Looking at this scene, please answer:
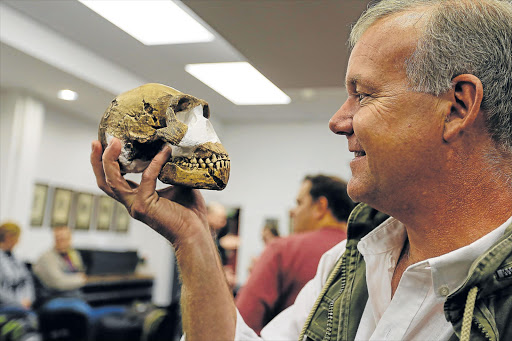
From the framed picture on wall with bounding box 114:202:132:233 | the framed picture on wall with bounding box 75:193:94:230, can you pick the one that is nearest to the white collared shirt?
the framed picture on wall with bounding box 75:193:94:230

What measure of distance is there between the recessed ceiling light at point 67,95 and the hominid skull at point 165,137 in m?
5.43

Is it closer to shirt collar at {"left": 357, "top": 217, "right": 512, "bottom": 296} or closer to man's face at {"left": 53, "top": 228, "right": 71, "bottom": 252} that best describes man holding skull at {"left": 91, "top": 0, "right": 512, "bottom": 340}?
shirt collar at {"left": 357, "top": 217, "right": 512, "bottom": 296}

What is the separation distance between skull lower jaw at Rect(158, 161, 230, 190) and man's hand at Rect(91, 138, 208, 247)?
3 centimetres

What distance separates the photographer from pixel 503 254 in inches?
36.3

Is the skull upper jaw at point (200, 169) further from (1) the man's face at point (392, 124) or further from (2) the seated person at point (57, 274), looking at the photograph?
(2) the seated person at point (57, 274)

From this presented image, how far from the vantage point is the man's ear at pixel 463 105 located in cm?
106

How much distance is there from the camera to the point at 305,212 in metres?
3.08

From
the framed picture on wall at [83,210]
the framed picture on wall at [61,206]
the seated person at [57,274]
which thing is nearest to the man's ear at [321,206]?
the seated person at [57,274]

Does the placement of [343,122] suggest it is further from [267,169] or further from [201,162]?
[267,169]

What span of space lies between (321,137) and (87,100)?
150 inches

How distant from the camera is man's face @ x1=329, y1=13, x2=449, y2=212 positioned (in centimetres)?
109

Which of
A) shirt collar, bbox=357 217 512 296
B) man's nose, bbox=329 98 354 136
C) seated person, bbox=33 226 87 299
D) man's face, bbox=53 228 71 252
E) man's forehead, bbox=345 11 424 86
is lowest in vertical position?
seated person, bbox=33 226 87 299

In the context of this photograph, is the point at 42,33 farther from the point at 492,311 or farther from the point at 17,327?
the point at 492,311

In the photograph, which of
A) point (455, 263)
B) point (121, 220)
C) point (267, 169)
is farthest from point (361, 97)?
point (121, 220)
